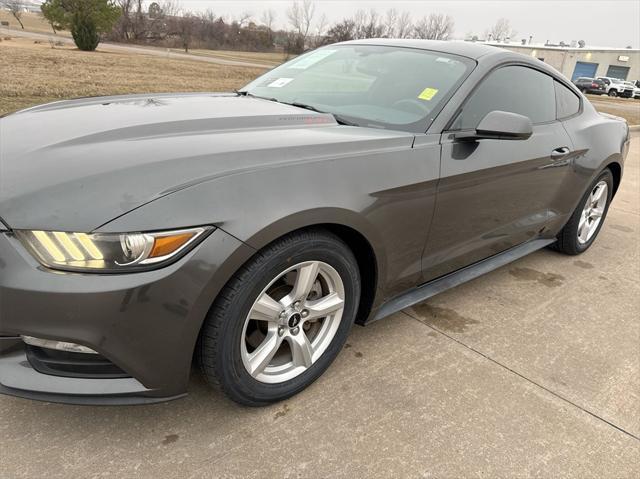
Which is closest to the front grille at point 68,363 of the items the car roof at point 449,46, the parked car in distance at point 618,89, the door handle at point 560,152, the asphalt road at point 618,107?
the car roof at point 449,46

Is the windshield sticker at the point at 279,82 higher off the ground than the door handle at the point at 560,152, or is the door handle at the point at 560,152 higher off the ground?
the windshield sticker at the point at 279,82

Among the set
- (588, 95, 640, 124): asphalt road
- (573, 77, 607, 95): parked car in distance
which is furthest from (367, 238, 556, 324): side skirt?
(573, 77, 607, 95): parked car in distance

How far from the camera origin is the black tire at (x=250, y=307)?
172cm

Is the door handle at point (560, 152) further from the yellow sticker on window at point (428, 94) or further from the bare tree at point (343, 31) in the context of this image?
the bare tree at point (343, 31)

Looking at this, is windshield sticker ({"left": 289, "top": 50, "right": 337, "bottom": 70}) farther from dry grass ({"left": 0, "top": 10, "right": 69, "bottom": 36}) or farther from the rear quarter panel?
dry grass ({"left": 0, "top": 10, "right": 69, "bottom": 36})

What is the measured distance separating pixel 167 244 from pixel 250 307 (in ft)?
1.34

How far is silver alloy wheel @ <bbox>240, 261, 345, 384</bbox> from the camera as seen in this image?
194 centimetres

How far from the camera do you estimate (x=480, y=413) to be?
2.19 meters

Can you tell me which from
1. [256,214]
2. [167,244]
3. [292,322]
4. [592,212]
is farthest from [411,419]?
[592,212]

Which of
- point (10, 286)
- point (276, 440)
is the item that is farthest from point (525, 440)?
point (10, 286)

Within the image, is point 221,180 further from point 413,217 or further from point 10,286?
point 413,217

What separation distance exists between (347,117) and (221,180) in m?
1.13

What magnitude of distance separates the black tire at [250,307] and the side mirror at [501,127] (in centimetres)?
94

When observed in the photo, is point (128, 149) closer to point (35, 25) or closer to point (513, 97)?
point (513, 97)
